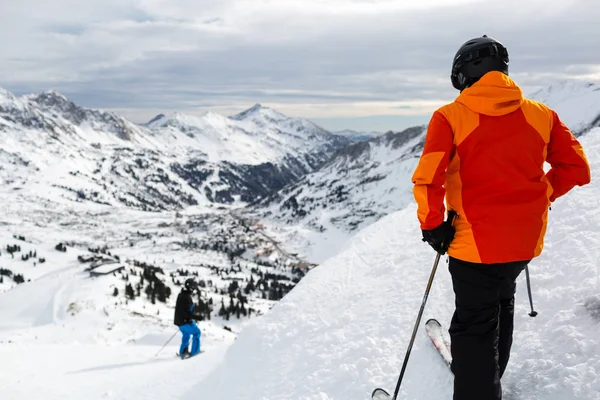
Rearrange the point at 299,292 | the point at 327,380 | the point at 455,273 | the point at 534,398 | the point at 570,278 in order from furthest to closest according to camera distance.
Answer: the point at 299,292
the point at 327,380
the point at 570,278
the point at 534,398
the point at 455,273

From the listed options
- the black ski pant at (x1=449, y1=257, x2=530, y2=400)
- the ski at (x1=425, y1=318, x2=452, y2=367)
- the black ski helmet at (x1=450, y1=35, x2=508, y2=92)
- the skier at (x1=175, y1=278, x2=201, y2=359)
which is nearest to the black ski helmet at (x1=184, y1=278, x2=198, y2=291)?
the skier at (x1=175, y1=278, x2=201, y2=359)

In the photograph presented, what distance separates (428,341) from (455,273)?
296cm

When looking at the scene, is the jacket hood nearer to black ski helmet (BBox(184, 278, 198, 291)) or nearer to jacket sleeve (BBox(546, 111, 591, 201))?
jacket sleeve (BBox(546, 111, 591, 201))

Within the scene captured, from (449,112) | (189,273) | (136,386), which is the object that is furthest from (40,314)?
(189,273)

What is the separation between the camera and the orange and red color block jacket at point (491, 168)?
4.26 meters

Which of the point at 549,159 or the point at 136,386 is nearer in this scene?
the point at 549,159

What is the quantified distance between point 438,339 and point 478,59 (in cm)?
460

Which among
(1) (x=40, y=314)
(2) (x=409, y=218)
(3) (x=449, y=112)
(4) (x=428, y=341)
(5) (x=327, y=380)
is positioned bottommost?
(1) (x=40, y=314)

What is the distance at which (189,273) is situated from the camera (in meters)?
175

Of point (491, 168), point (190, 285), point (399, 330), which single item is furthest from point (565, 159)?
point (190, 285)

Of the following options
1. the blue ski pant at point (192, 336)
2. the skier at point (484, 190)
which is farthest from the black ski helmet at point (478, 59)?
the blue ski pant at point (192, 336)

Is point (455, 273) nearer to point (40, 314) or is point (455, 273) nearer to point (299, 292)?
point (299, 292)

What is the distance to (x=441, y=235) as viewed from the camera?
178 inches

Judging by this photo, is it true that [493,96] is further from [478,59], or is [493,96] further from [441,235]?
[441,235]
